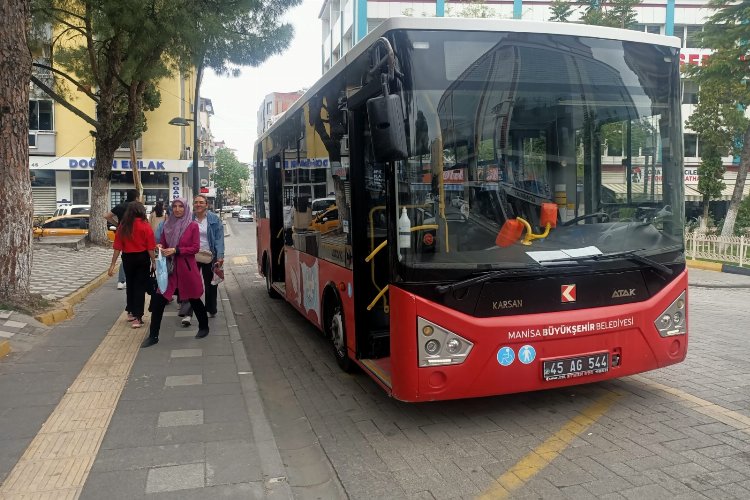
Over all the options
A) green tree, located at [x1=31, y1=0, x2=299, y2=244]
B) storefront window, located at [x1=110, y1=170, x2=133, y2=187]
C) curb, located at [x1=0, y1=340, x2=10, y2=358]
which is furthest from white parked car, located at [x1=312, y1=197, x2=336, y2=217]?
storefront window, located at [x1=110, y1=170, x2=133, y2=187]

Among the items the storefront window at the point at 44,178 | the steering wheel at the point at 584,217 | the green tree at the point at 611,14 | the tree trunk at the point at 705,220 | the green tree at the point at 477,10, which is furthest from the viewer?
the storefront window at the point at 44,178

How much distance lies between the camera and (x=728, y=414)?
15.1 feet

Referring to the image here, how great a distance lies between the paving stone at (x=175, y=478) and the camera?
3543 millimetres

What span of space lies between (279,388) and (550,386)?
8.80ft

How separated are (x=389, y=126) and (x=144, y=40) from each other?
12.2 metres

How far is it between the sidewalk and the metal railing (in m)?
12.7

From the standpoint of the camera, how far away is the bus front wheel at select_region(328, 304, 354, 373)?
5863 mm

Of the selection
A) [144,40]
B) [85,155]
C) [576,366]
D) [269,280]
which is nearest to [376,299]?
[576,366]

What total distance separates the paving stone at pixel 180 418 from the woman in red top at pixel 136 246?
3.18 m

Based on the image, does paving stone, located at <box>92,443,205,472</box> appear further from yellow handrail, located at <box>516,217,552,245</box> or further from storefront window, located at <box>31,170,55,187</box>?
storefront window, located at <box>31,170,55,187</box>

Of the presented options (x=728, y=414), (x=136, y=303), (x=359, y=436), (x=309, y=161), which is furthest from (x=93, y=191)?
(x=728, y=414)

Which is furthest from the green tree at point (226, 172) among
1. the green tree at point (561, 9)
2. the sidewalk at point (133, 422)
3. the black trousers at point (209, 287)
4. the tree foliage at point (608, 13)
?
the sidewalk at point (133, 422)

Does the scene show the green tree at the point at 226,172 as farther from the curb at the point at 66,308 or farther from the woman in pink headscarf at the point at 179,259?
the woman in pink headscarf at the point at 179,259

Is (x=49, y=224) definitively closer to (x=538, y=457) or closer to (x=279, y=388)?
(x=279, y=388)
